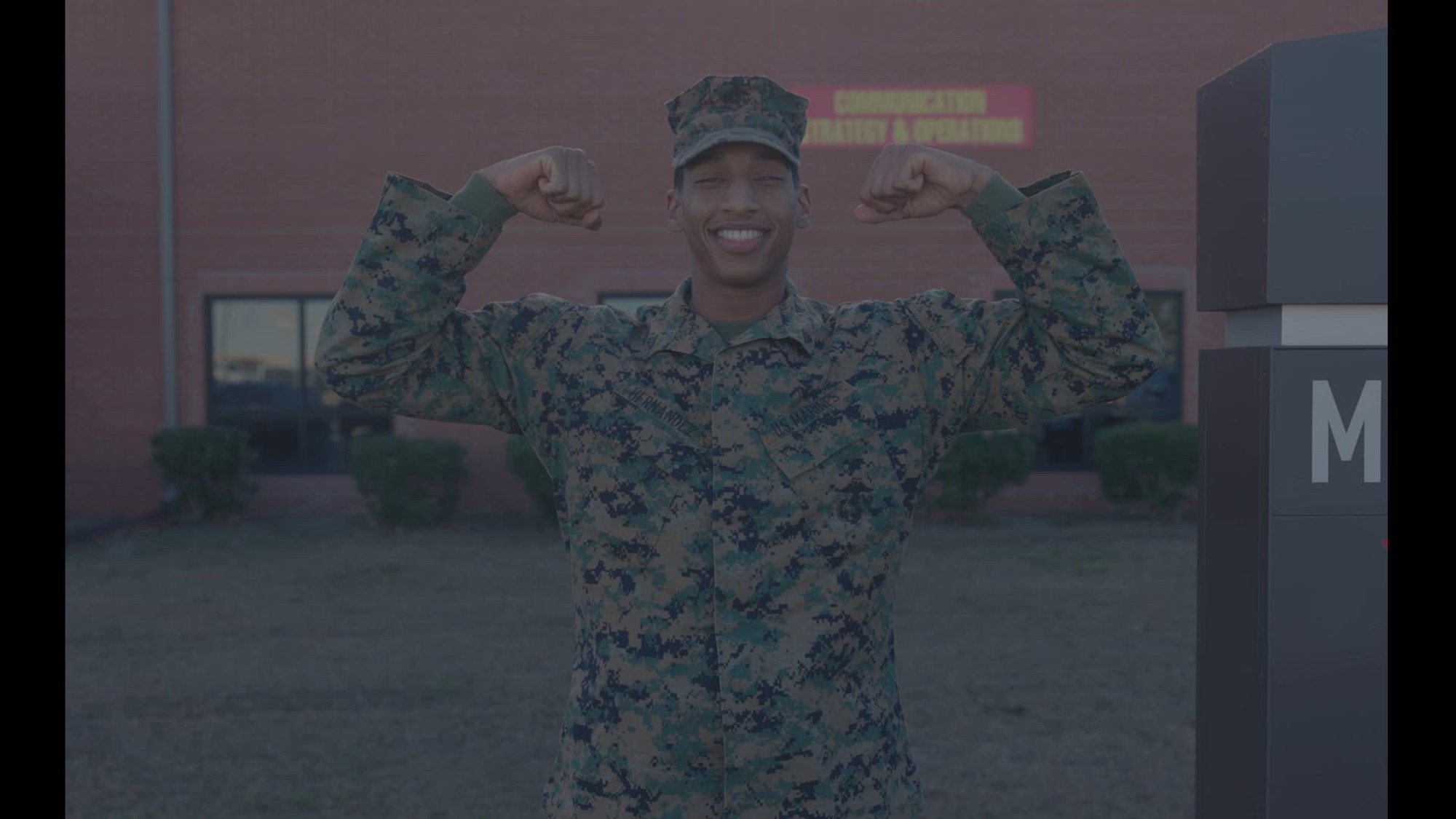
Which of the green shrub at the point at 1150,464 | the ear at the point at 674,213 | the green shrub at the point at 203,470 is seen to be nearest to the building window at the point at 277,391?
the green shrub at the point at 203,470

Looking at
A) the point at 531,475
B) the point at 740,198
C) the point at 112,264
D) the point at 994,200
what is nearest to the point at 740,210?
the point at 740,198

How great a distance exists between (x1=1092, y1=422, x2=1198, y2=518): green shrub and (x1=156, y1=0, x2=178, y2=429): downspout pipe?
9286 millimetres

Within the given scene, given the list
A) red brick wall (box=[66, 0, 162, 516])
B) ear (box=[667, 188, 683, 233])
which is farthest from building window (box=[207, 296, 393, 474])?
ear (box=[667, 188, 683, 233])

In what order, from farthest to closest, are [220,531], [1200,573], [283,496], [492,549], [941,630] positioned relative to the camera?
[283,496]
[220,531]
[492,549]
[941,630]
[1200,573]

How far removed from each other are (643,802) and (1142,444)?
34.7ft

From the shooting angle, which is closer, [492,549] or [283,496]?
[492,549]

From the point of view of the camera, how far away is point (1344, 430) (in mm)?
2924

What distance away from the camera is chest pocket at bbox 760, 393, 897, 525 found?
235 centimetres

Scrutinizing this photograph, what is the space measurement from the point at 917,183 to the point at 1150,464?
10.4 metres

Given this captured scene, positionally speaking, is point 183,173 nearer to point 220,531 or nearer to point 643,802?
point 220,531

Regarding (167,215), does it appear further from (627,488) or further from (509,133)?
(627,488)

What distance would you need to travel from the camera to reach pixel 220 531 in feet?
38.9

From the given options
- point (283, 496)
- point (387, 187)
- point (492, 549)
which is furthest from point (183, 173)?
point (387, 187)

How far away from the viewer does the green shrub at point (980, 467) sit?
1198 cm
